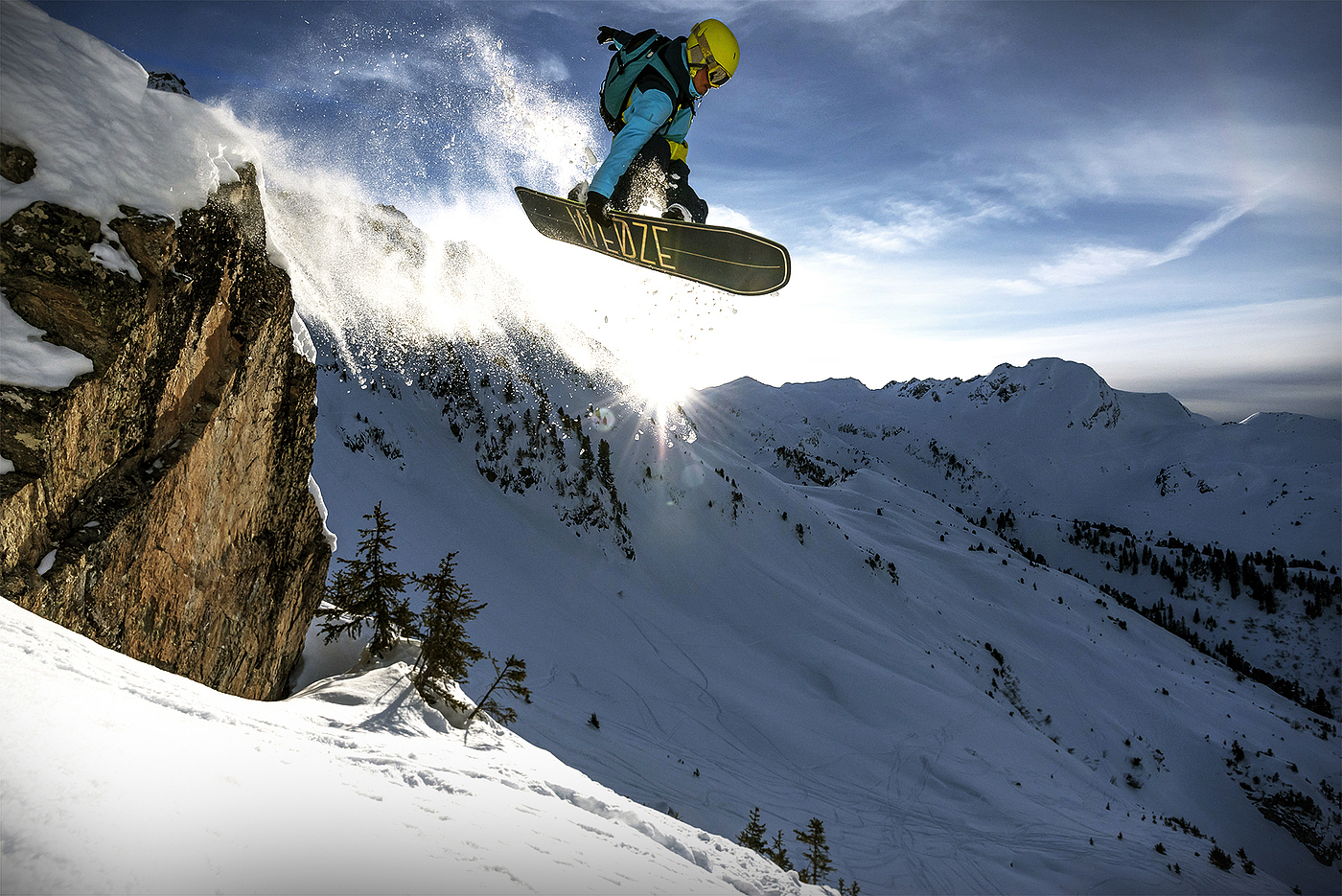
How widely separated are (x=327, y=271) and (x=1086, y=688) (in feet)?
150

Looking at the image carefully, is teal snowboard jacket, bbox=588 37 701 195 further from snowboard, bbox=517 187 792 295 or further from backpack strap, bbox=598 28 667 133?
snowboard, bbox=517 187 792 295

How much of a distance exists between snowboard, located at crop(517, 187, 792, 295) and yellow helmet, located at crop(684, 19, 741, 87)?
1.79m

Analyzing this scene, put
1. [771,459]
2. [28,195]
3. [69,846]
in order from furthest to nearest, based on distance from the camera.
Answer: [771,459] → [28,195] → [69,846]

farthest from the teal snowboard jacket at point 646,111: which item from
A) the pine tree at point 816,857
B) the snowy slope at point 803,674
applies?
the snowy slope at point 803,674

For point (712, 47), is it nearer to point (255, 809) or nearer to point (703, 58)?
point (703, 58)

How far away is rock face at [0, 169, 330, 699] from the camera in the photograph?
4.56 m

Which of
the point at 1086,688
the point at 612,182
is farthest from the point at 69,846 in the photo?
the point at 1086,688

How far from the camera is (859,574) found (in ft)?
106

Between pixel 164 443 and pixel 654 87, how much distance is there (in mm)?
6260

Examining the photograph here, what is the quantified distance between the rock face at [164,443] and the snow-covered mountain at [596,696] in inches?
22.1

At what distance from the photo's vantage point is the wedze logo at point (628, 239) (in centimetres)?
777

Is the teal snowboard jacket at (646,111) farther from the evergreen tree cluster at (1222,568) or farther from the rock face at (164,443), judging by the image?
the evergreen tree cluster at (1222,568)

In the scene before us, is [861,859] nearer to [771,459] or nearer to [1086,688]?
[1086,688]

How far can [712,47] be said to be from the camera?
6020mm
